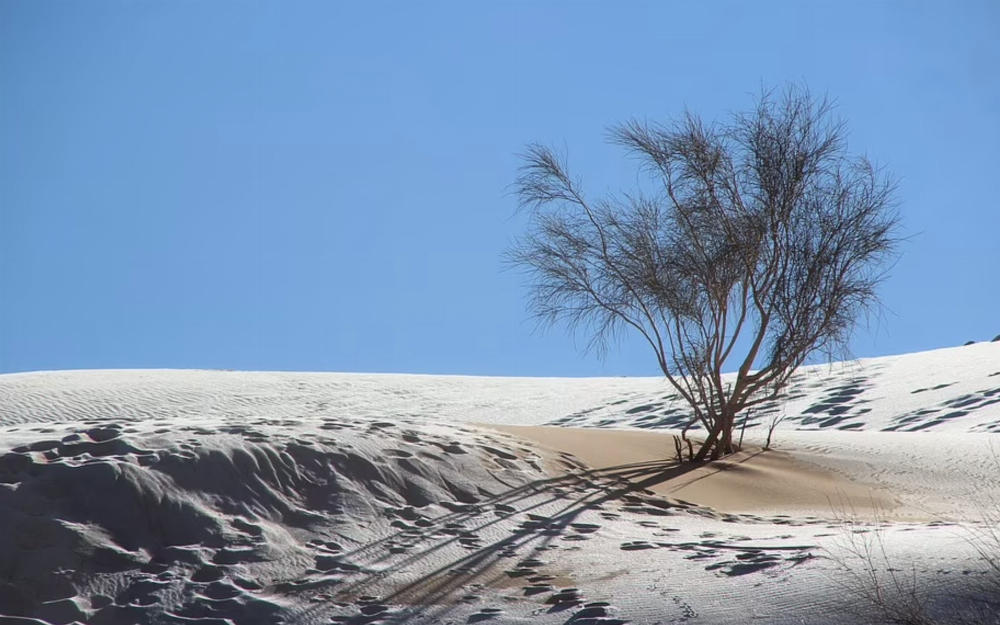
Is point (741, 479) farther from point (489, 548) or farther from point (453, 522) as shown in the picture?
point (489, 548)

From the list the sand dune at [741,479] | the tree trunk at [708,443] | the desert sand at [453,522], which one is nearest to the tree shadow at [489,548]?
the desert sand at [453,522]

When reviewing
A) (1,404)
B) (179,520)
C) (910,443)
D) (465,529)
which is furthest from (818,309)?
(1,404)

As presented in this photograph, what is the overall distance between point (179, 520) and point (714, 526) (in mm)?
4652

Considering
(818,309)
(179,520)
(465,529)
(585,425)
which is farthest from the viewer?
(585,425)

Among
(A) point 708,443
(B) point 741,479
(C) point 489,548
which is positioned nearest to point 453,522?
(C) point 489,548

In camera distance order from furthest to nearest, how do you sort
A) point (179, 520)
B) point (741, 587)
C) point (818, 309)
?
point (818, 309), point (179, 520), point (741, 587)

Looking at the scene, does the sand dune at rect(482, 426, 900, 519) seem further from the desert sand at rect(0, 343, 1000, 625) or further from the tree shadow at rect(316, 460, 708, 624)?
the tree shadow at rect(316, 460, 708, 624)

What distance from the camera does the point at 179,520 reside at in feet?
25.9

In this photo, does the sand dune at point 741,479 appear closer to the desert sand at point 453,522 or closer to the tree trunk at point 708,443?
the desert sand at point 453,522

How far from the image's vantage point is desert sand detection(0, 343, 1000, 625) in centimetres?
671

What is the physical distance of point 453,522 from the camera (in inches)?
340

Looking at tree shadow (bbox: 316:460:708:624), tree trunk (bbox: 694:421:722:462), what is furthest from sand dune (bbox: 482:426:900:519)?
tree shadow (bbox: 316:460:708:624)

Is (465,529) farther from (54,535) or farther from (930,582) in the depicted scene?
(930,582)

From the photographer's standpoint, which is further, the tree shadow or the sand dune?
the sand dune
